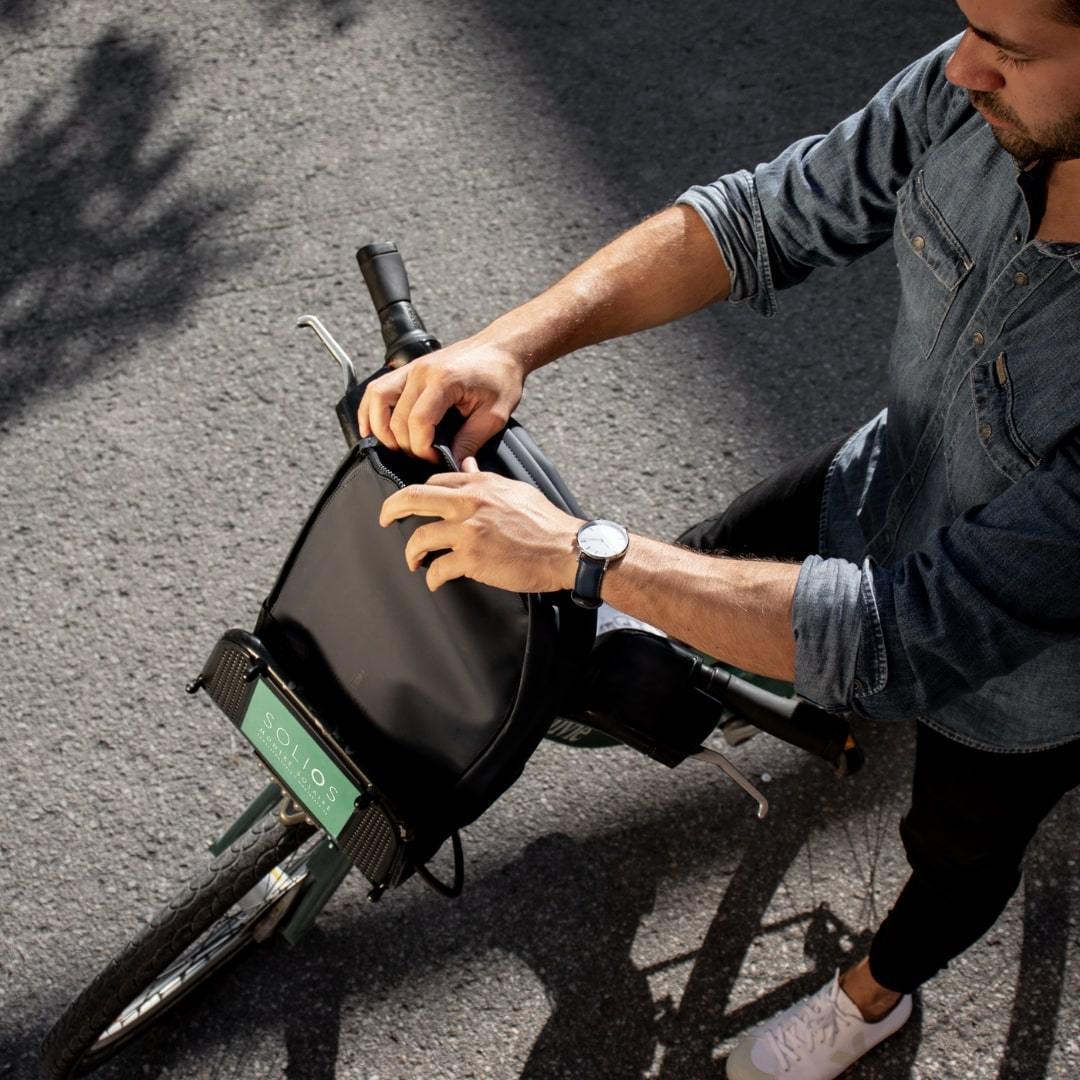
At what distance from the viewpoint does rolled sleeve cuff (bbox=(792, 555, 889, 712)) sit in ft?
4.78

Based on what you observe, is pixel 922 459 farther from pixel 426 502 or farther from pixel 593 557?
pixel 426 502

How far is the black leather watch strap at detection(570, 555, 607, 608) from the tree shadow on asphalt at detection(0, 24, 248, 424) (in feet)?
7.65

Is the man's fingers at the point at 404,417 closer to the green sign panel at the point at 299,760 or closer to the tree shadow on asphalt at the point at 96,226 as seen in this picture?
the green sign panel at the point at 299,760

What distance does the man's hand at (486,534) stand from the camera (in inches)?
55.4

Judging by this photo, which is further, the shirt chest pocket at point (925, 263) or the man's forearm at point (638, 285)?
the man's forearm at point (638, 285)

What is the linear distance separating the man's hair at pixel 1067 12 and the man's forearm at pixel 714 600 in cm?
63

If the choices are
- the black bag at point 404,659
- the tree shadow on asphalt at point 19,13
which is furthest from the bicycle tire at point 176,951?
the tree shadow on asphalt at point 19,13

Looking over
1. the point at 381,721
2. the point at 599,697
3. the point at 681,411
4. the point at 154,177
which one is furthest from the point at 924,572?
the point at 154,177

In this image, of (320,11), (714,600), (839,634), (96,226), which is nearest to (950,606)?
(839,634)

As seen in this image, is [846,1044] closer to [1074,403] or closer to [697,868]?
[697,868]

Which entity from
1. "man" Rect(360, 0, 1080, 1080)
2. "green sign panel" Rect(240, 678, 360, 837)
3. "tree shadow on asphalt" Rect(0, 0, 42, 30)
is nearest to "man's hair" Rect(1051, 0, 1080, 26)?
"man" Rect(360, 0, 1080, 1080)

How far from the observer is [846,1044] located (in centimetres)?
230

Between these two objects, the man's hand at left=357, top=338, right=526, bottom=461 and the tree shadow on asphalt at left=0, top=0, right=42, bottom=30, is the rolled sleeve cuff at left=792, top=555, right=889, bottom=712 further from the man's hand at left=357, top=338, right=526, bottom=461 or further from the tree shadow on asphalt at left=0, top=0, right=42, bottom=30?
the tree shadow on asphalt at left=0, top=0, right=42, bottom=30

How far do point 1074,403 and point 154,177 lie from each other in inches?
121
